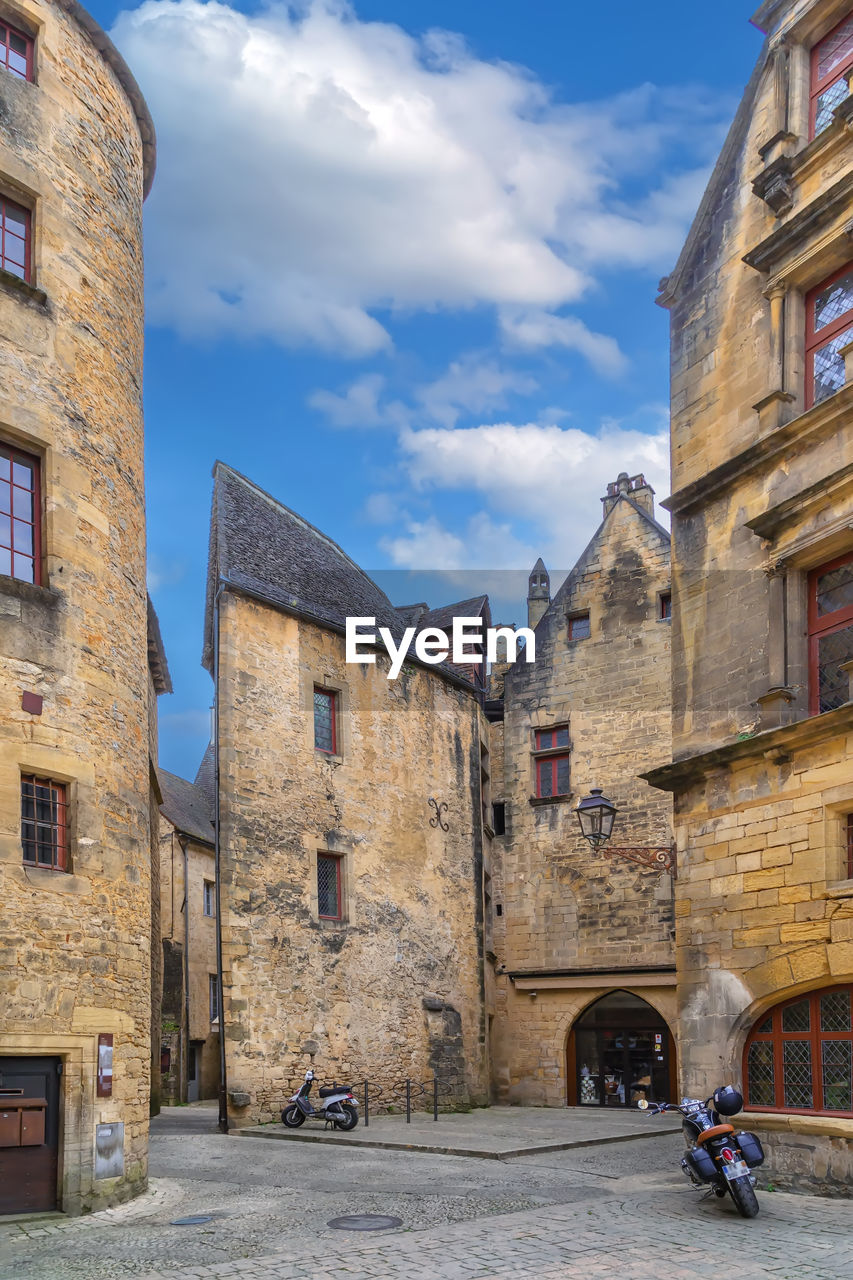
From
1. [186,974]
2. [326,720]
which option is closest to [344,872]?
[326,720]

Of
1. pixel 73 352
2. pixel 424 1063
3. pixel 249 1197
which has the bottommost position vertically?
pixel 424 1063

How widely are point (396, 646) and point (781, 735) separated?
11.8 meters

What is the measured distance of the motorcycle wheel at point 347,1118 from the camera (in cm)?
1539

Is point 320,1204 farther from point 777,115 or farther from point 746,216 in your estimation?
point 777,115

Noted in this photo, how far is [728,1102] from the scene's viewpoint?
28.6 ft

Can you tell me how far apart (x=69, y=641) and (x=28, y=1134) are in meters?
3.96

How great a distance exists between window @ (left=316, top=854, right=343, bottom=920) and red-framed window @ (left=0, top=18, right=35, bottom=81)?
1145 centimetres

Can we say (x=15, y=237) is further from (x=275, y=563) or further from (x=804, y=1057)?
(x=804, y=1057)

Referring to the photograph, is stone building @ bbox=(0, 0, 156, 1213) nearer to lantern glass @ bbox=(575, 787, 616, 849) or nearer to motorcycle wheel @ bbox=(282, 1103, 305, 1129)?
lantern glass @ bbox=(575, 787, 616, 849)

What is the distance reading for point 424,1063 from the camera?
773 inches

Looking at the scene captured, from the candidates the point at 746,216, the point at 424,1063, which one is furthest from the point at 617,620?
the point at 746,216

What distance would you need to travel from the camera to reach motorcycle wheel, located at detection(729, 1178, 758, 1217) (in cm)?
846

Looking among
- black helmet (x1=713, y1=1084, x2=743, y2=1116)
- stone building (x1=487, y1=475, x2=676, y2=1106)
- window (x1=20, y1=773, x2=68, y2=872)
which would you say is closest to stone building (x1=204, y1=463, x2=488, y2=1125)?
stone building (x1=487, y1=475, x2=676, y2=1106)

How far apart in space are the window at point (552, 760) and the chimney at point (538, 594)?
345cm
